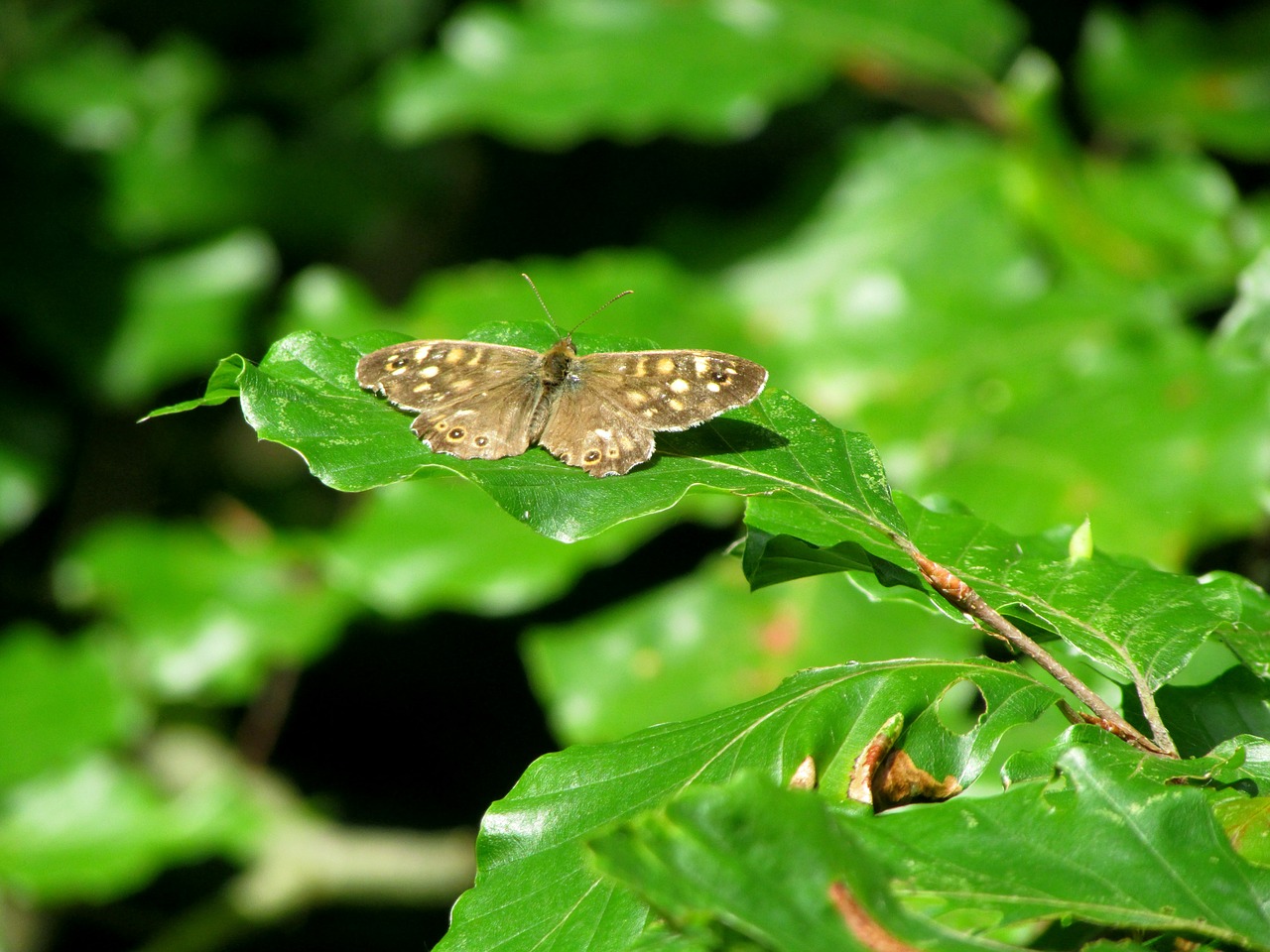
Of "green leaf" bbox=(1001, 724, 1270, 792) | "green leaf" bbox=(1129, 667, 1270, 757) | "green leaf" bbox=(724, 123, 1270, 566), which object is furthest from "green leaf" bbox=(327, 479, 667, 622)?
"green leaf" bbox=(1001, 724, 1270, 792)

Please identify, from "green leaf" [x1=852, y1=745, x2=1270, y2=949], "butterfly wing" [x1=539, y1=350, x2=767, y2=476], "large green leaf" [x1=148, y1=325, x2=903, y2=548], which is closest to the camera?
"green leaf" [x1=852, y1=745, x2=1270, y2=949]

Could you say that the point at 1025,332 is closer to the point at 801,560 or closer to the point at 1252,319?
the point at 1252,319

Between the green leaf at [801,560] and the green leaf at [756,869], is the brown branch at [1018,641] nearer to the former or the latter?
the green leaf at [801,560]

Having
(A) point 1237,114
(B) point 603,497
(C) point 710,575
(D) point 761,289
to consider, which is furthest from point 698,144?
(B) point 603,497

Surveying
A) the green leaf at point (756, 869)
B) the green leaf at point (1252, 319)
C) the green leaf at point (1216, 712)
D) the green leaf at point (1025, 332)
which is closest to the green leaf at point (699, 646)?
the green leaf at point (1025, 332)

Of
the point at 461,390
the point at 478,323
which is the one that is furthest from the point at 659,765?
the point at 478,323

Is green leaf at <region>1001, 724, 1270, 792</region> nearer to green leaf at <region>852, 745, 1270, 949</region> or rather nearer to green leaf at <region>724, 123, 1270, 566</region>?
green leaf at <region>852, 745, 1270, 949</region>

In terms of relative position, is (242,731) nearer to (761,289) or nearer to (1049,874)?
(761,289)
